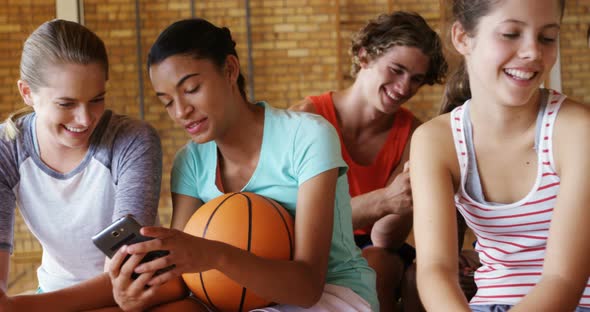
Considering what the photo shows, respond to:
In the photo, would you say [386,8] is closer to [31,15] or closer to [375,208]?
[31,15]

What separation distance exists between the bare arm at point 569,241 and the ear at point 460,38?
11.1 inches

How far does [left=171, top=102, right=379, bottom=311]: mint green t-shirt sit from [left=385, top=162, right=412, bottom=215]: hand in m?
0.30

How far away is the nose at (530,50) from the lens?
4.36 ft

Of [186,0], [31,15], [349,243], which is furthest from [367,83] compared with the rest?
[31,15]

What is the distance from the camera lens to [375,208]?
6.88 ft

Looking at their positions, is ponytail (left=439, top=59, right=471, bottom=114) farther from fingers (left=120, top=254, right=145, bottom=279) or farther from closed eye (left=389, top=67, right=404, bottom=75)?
fingers (left=120, top=254, right=145, bottom=279)

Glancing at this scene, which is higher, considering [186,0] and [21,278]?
[186,0]

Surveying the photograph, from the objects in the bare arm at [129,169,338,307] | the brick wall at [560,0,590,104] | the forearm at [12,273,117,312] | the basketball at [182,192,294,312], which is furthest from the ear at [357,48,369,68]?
the brick wall at [560,0,590,104]

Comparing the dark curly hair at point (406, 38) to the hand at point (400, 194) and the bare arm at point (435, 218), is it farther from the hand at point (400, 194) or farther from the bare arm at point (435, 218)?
the bare arm at point (435, 218)

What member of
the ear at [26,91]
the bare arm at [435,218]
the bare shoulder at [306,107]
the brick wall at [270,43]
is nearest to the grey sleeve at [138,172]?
the ear at [26,91]

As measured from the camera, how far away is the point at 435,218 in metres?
1.39

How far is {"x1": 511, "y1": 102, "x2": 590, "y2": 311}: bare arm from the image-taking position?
127 cm

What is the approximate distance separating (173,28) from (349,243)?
2.21 ft

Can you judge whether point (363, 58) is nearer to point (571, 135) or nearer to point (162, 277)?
point (571, 135)
